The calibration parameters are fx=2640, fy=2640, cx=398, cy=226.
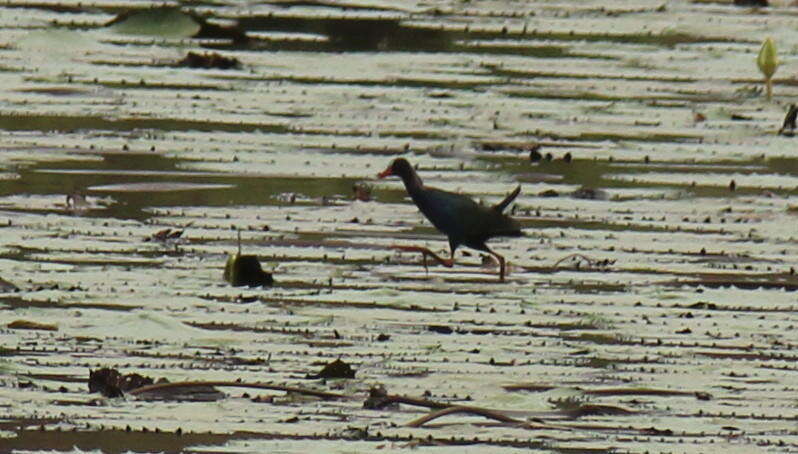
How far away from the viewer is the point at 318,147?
9961 millimetres

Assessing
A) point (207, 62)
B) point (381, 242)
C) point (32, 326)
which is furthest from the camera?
point (207, 62)

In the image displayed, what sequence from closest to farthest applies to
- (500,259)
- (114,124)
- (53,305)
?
(53,305) → (500,259) → (114,124)

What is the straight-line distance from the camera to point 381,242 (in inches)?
316

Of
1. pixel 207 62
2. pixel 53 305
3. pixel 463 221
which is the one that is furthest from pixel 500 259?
pixel 207 62

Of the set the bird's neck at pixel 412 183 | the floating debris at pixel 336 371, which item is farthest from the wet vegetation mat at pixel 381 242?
the bird's neck at pixel 412 183

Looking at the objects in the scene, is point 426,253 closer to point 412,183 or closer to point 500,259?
point 500,259

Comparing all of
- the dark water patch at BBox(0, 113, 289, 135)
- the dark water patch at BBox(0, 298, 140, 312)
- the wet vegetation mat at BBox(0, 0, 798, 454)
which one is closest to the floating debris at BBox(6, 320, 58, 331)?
the wet vegetation mat at BBox(0, 0, 798, 454)

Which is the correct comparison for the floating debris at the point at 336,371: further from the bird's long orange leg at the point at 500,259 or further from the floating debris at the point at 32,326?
the bird's long orange leg at the point at 500,259

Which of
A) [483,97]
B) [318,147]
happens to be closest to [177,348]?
[318,147]

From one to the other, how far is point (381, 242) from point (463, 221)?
37 centimetres

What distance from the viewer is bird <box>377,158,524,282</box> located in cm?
771

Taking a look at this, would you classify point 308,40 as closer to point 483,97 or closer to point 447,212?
point 483,97

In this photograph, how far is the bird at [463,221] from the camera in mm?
7711

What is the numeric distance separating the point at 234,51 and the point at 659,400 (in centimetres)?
725
